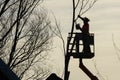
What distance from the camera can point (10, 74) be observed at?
31.5 ft

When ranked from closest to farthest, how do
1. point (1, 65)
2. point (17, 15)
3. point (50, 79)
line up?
1. point (1, 65)
2. point (50, 79)
3. point (17, 15)

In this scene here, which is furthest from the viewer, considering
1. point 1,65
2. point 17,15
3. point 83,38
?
point 17,15

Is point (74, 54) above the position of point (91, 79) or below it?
above

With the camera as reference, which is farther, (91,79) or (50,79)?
(91,79)

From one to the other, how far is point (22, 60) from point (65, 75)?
6237 mm

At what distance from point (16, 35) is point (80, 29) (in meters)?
12.6

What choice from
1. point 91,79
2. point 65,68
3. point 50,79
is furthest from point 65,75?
point 50,79

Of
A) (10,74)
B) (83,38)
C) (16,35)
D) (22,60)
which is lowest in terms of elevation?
(22,60)

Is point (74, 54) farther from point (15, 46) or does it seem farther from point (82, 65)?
point (15, 46)

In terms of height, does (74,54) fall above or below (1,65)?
below

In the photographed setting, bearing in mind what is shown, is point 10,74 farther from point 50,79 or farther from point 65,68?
point 65,68

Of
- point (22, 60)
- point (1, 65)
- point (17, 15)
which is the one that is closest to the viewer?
point (1, 65)

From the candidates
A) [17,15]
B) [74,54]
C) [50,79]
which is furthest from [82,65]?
[17,15]

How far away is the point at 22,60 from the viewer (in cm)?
3086
